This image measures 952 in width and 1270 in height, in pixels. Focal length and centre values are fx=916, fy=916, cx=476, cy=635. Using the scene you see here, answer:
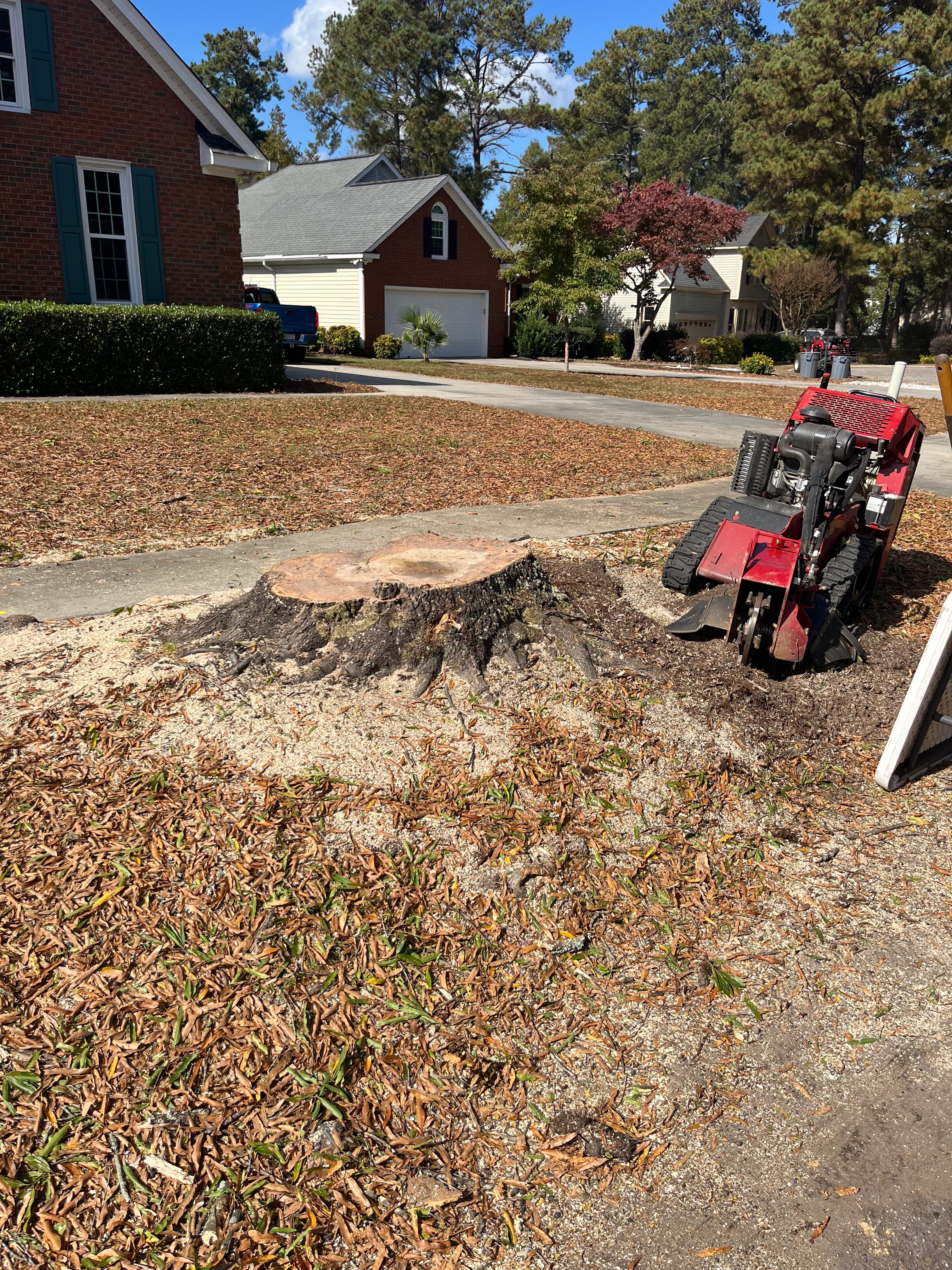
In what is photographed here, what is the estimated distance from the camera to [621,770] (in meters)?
3.75

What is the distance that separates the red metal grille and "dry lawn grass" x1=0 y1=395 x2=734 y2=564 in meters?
3.05

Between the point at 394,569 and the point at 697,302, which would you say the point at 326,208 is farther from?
the point at 394,569

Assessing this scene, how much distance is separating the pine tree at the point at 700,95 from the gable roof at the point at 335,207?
3033 cm

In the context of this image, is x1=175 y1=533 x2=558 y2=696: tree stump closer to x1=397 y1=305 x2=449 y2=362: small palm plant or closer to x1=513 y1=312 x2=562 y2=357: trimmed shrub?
x1=397 y1=305 x2=449 y2=362: small palm plant

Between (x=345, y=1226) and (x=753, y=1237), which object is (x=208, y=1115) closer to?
(x=345, y=1226)

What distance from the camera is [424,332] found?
89.6 ft

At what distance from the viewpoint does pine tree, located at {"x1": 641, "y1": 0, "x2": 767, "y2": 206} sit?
60438mm

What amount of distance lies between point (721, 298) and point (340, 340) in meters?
21.2

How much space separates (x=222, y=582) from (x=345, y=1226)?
13.4 feet

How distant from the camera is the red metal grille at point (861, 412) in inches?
224

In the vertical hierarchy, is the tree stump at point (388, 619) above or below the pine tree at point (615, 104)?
below

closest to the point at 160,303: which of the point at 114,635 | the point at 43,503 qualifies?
the point at 43,503

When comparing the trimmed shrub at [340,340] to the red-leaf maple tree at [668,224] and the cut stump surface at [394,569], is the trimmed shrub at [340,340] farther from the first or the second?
the cut stump surface at [394,569]

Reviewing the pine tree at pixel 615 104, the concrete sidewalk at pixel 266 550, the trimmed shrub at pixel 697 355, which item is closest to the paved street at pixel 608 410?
the concrete sidewalk at pixel 266 550
